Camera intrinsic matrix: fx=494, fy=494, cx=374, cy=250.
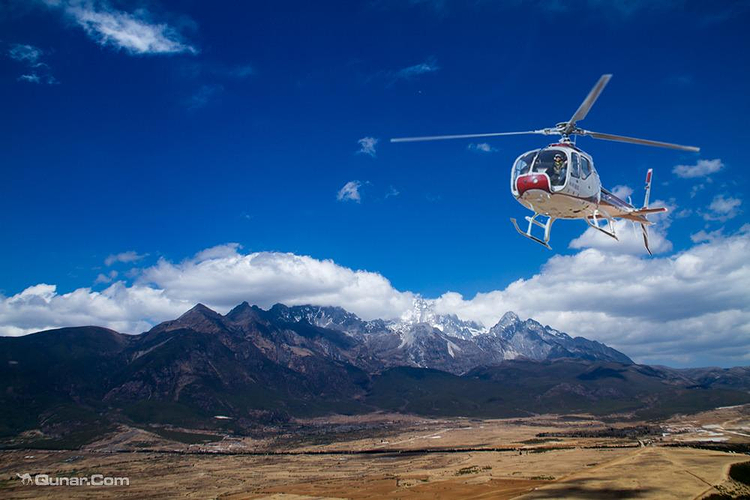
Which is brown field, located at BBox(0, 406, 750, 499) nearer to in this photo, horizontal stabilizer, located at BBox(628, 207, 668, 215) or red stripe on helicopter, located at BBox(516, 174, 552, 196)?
horizontal stabilizer, located at BBox(628, 207, 668, 215)

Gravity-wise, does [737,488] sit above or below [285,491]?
above

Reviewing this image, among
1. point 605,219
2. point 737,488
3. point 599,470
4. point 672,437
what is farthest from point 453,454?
point 605,219

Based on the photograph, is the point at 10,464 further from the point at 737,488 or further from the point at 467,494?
the point at 737,488

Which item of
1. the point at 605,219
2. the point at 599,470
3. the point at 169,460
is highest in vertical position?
the point at 605,219

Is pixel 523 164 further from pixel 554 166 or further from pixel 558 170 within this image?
pixel 558 170

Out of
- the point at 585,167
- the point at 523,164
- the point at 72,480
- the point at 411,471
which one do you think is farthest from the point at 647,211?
the point at 72,480

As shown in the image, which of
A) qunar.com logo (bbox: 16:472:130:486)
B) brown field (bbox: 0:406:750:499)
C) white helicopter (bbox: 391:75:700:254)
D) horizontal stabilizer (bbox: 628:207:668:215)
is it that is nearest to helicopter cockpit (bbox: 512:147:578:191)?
white helicopter (bbox: 391:75:700:254)
